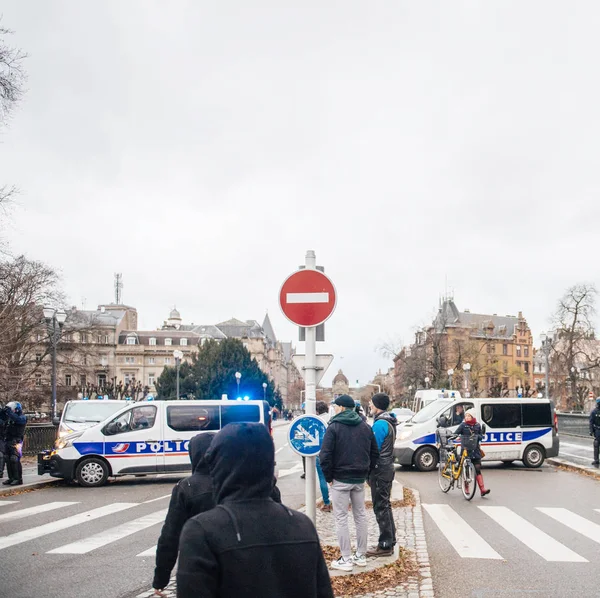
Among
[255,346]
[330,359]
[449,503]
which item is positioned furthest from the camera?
[255,346]

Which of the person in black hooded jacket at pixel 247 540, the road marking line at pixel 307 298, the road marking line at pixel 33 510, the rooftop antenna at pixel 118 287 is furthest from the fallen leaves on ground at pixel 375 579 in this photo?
the rooftop antenna at pixel 118 287

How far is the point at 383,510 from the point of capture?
8047 millimetres

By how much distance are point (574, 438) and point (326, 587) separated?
106ft

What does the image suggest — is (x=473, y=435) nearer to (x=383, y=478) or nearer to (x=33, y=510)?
(x=383, y=478)

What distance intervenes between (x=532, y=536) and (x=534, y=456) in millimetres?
11500

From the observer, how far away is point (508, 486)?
15828mm

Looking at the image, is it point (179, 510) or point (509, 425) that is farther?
point (509, 425)

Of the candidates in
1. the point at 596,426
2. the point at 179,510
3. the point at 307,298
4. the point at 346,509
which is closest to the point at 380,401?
the point at 346,509

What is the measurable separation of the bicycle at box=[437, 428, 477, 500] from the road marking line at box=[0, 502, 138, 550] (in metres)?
6.15

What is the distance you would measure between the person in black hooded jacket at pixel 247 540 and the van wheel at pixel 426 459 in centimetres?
1755

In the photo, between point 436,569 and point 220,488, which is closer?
point 220,488

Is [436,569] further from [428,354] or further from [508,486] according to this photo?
[428,354]

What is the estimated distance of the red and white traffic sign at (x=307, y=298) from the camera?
262 inches

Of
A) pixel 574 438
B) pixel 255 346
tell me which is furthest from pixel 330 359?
pixel 255 346
